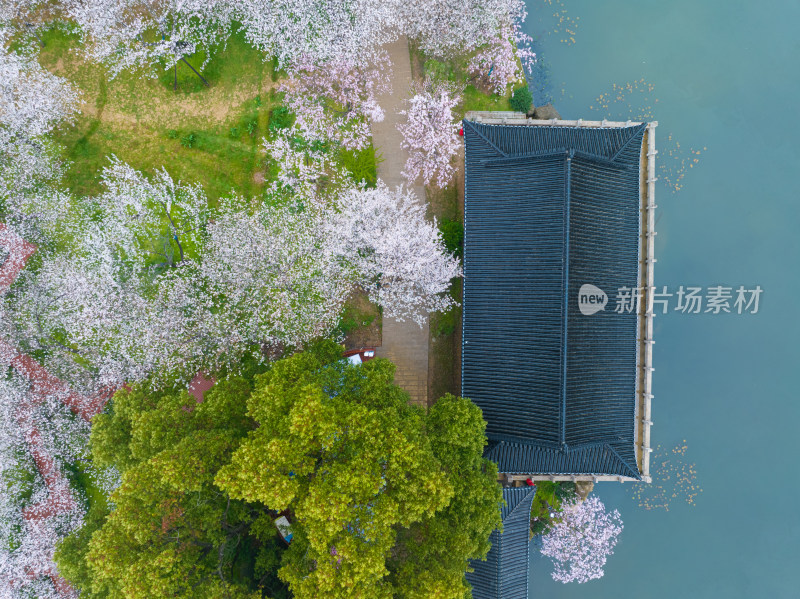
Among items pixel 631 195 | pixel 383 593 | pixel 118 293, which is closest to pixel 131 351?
pixel 118 293

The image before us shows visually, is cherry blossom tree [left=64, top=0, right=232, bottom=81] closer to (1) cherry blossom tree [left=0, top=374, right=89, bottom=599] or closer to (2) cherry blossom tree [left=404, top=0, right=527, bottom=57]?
(2) cherry blossom tree [left=404, top=0, right=527, bottom=57]

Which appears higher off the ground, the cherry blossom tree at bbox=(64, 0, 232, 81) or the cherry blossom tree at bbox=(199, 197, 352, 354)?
the cherry blossom tree at bbox=(64, 0, 232, 81)

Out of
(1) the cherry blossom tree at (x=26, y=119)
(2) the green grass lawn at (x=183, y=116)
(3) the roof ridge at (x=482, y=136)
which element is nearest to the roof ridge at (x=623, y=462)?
(3) the roof ridge at (x=482, y=136)

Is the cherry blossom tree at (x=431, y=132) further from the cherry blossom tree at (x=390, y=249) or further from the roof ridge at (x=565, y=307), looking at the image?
the roof ridge at (x=565, y=307)

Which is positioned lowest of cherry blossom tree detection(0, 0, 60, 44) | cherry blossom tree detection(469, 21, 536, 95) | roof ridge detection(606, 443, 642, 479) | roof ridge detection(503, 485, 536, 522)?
roof ridge detection(503, 485, 536, 522)

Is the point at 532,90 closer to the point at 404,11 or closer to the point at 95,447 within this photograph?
the point at 404,11

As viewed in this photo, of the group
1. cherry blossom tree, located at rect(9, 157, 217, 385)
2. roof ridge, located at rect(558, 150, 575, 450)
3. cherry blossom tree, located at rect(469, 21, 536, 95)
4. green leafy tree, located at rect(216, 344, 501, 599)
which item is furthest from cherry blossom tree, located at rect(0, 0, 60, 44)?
roof ridge, located at rect(558, 150, 575, 450)
